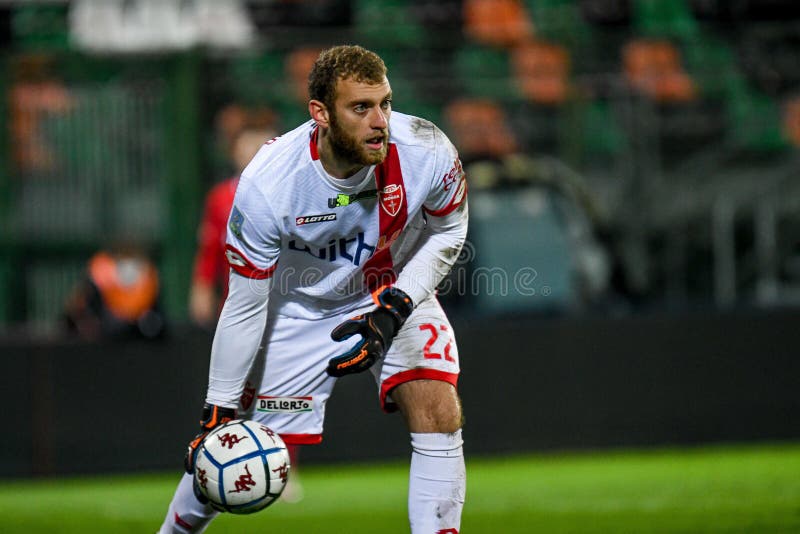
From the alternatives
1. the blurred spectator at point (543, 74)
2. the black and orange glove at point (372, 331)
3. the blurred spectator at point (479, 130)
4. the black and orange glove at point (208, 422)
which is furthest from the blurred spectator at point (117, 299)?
the black and orange glove at point (372, 331)

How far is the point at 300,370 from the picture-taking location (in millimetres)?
5336

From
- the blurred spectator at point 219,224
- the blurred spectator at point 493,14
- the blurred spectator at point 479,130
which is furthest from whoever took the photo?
the blurred spectator at point 493,14

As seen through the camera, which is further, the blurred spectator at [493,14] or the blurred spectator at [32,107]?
the blurred spectator at [493,14]

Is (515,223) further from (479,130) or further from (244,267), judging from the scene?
(244,267)

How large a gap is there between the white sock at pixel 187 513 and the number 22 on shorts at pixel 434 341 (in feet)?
3.56

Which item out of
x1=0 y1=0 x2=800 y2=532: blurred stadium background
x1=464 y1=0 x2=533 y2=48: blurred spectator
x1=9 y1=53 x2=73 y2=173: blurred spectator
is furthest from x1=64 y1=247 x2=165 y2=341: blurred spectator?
x1=464 y1=0 x2=533 y2=48: blurred spectator

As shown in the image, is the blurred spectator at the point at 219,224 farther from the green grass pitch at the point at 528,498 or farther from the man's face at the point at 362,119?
the man's face at the point at 362,119

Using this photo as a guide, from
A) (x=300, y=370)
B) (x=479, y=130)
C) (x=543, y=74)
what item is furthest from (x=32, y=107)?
(x=300, y=370)

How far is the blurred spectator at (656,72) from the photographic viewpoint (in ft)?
34.0

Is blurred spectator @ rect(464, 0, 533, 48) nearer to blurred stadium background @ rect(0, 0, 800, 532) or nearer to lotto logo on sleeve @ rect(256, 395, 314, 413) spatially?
blurred stadium background @ rect(0, 0, 800, 532)

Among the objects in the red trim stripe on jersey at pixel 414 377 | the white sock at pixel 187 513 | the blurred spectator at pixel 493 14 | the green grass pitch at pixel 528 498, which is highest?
the blurred spectator at pixel 493 14

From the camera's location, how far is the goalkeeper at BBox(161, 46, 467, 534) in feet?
15.9

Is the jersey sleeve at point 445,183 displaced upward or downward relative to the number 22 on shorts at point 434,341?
upward

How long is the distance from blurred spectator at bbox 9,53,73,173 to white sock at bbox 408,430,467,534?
5.87 m
